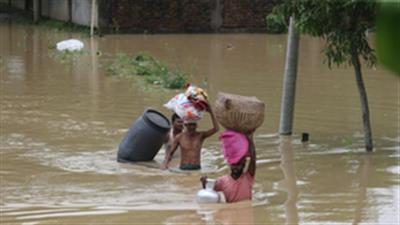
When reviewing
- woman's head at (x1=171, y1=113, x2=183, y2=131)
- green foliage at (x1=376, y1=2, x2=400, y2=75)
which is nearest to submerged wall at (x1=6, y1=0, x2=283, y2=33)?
woman's head at (x1=171, y1=113, x2=183, y2=131)

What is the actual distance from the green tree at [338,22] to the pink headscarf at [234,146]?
2490 millimetres

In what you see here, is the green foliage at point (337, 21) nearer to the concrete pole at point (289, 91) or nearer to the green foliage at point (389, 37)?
the concrete pole at point (289, 91)

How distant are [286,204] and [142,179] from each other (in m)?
1.55

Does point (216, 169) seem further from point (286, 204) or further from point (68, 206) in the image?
point (68, 206)

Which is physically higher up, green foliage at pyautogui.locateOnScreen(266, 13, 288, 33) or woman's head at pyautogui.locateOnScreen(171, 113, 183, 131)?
green foliage at pyautogui.locateOnScreen(266, 13, 288, 33)

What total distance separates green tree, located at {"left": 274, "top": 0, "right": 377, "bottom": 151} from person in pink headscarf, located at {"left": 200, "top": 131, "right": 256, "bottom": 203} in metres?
2.41

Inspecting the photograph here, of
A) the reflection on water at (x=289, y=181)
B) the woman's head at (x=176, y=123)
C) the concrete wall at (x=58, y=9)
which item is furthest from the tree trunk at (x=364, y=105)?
the concrete wall at (x=58, y=9)

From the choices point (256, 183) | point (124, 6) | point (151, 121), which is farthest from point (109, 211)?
point (124, 6)

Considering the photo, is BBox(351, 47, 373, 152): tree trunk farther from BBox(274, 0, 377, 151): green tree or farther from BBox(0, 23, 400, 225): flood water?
BBox(0, 23, 400, 225): flood water

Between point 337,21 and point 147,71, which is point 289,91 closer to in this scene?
point 337,21

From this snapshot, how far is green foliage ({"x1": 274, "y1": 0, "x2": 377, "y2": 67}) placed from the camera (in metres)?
8.24

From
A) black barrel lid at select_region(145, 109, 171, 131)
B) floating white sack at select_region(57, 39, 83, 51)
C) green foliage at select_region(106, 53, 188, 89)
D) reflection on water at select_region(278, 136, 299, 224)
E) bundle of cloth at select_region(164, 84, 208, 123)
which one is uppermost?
bundle of cloth at select_region(164, 84, 208, 123)

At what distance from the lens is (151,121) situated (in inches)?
328

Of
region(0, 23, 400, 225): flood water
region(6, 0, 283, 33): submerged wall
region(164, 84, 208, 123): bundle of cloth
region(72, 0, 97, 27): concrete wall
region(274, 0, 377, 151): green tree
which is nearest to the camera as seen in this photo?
region(0, 23, 400, 225): flood water
